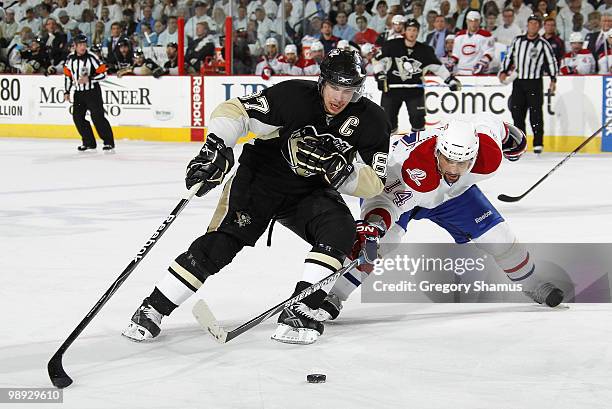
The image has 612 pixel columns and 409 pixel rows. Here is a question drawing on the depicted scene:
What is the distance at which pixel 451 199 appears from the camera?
13.7ft

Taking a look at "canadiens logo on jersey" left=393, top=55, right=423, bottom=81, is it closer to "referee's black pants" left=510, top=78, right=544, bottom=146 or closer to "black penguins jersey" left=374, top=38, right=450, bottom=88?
"black penguins jersey" left=374, top=38, right=450, bottom=88

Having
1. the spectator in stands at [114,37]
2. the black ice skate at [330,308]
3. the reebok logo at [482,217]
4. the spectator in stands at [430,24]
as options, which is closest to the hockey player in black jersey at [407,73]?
the spectator in stands at [430,24]

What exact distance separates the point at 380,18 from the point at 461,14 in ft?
3.20

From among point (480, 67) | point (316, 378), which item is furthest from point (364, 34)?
point (316, 378)

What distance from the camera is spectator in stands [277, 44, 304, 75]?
12.4m

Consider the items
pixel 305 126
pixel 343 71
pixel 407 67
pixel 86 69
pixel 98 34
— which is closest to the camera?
pixel 343 71

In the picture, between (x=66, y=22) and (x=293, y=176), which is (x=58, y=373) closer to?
(x=293, y=176)

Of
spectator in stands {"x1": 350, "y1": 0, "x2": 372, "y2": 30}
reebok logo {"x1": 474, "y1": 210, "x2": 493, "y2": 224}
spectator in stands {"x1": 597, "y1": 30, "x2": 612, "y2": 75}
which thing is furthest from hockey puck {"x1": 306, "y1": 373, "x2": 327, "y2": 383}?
spectator in stands {"x1": 350, "y1": 0, "x2": 372, "y2": 30}

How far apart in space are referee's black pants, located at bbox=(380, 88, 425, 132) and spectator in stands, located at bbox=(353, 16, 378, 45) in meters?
1.71

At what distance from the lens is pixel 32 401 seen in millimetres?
2898

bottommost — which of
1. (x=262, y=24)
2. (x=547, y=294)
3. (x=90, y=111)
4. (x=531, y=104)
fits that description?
(x=90, y=111)

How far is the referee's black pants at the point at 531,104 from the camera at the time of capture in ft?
36.3

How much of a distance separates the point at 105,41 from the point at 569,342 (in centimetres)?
1132

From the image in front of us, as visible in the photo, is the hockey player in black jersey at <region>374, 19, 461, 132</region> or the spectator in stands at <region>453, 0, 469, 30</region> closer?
the hockey player in black jersey at <region>374, 19, 461, 132</region>
